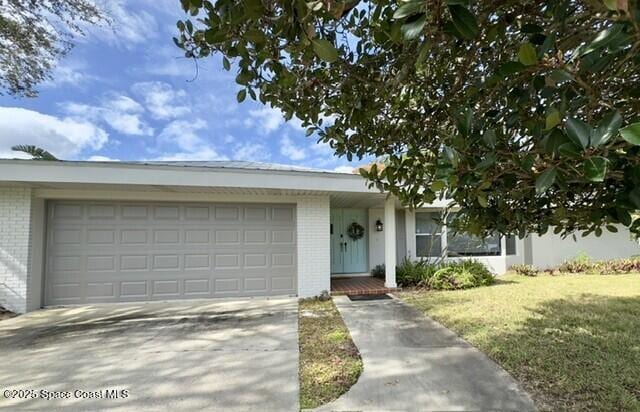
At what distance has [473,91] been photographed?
2334mm

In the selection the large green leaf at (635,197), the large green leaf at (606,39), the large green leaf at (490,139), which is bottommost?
the large green leaf at (635,197)

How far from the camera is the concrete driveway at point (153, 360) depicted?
10.4 feet

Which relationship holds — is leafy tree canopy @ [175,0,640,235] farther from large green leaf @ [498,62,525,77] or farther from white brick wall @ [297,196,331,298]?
white brick wall @ [297,196,331,298]

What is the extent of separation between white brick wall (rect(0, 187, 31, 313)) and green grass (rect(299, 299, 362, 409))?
5491 mm

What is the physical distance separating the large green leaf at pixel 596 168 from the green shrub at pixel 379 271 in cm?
969

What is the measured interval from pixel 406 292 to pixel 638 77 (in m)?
6.92

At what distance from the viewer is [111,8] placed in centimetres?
726

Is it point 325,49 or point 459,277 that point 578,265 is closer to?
point 459,277

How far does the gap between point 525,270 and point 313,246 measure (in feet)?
24.3

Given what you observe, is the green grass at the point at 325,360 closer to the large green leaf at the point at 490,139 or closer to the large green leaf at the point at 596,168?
the large green leaf at the point at 490,139

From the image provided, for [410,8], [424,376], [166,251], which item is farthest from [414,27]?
[166,251]

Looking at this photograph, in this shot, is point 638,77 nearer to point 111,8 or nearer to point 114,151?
point 111,8

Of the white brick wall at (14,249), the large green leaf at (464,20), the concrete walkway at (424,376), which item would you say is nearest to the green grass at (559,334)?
the concrete walkway at (424,376)

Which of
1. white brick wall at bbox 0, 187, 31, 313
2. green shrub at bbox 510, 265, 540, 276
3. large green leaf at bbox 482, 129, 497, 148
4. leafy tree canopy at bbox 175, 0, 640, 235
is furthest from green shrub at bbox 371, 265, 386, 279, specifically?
large green leaf at bbox 482, 129, 497, 148
